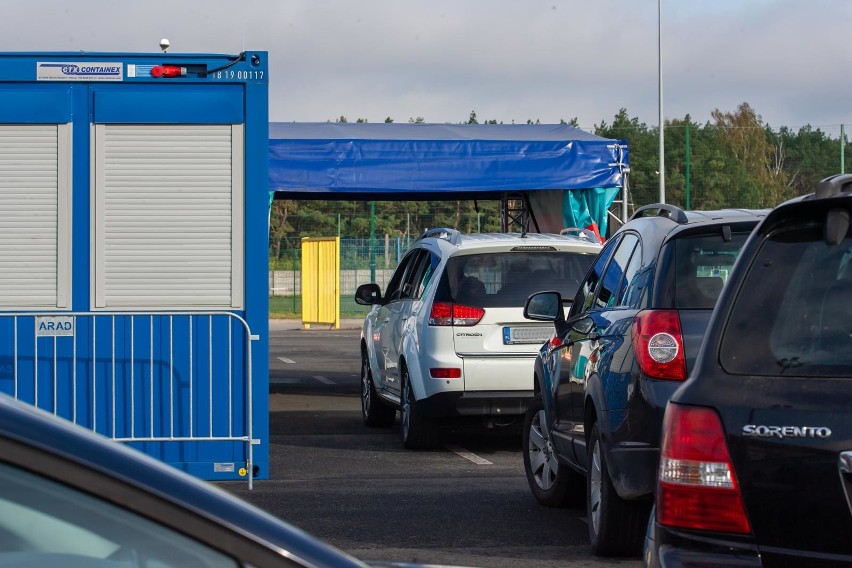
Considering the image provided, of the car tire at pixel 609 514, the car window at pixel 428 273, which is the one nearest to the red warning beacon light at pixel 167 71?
the car window at pixel 428 273

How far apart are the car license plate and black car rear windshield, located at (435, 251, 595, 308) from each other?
8.4 inches

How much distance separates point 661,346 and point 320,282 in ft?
87.9

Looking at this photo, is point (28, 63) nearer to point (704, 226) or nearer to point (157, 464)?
point (704, 226)

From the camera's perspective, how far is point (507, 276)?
10.5 metres

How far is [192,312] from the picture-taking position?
8.49 meters

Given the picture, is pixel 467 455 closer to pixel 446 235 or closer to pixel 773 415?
pixel 446 235

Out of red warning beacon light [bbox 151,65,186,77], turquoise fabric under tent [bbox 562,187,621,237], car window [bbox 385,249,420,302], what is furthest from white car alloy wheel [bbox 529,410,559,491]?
turquoise fabric under tent [bbox 562,187,621,237]

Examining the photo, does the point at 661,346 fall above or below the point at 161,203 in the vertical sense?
below

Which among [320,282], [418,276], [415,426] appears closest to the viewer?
[415,426]

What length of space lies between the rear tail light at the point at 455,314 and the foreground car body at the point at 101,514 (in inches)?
320

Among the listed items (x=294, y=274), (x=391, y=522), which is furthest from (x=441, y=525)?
(x=294, y=274)

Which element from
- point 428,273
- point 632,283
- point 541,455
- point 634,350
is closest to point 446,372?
point 428,273

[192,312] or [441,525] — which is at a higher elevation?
[192,312]

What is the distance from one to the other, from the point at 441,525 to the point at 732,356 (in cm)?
407
